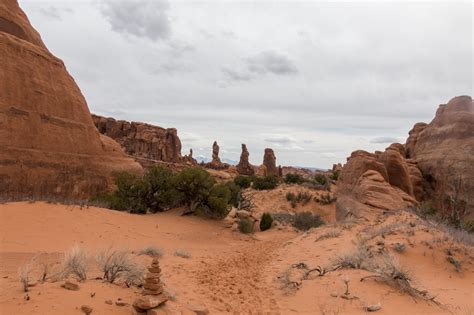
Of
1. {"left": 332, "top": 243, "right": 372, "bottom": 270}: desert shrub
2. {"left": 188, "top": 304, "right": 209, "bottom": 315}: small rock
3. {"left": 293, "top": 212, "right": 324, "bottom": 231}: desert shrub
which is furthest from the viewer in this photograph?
{"left": 293, "top": 212, "right": 324, "bottom": 231}: desert shrub

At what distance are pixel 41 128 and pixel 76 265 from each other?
1477 cm

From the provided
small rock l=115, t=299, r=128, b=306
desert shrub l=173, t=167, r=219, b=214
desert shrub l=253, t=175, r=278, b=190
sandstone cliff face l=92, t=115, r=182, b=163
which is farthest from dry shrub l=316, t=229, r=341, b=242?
sandstone cliff face l=92, t=115, r=182, b=163

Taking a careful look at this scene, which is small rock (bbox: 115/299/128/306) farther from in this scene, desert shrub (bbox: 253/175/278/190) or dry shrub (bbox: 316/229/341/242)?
desert shrub (bbox: 253/175/278/190)

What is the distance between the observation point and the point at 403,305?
5.61 meters

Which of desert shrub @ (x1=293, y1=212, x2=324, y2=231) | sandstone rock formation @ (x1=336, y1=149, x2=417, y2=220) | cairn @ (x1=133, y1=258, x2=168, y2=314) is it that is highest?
sandstone rock formation @ (x1=336, y1=149, x2=417, y2=220)

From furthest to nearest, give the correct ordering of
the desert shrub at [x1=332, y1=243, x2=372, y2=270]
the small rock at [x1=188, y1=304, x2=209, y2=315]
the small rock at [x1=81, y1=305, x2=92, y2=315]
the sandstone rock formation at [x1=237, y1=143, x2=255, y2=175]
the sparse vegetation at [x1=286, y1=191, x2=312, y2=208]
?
1. the sandstone rock formation at [x1=237, y1=143, x2=255, y2=175]
2. the sparse vegetation at [x1=286, y1=191, x2=312, y2=208]
3. the desert shrub at [x1=332, y1=243, x2=372, y2=270]
4. the small rock at [x1=188, y1=304, x2=209, y2=315]
5. the small rock at [x1=81, y1=305, x2=92, y2=315]

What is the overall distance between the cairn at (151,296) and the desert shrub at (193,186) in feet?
43.9

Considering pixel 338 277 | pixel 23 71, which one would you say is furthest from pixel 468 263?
pixel 23 71

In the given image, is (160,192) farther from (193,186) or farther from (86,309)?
(86,309)

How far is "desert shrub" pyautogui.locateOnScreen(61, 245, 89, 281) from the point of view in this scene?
5285 millimetres

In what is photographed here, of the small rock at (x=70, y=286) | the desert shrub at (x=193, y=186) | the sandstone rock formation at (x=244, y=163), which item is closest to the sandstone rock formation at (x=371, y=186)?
the desert shrub at (x=193, y=186)

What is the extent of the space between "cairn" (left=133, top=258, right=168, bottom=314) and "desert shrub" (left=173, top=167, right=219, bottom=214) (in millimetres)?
13390

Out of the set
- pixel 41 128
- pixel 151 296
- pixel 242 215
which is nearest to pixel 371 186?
pixel 242 215

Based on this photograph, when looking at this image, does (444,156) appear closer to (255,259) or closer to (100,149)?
A: (255,259)
